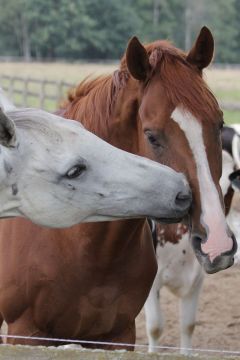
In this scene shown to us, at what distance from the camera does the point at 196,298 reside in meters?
4.74

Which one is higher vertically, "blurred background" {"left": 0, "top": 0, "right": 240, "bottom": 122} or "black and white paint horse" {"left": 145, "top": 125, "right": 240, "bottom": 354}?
"blurred background" {"left": 0, "top": 0, "right": 240, "bottom": 122}

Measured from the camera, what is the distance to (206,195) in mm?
2496

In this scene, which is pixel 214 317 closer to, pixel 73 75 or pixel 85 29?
pixel 73 75

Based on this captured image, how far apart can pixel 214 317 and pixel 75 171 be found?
3647 millimetres

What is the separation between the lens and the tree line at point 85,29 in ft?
146

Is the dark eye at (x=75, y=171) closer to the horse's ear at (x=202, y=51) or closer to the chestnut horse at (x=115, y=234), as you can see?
the chestnut horse at (x=115, y=234)

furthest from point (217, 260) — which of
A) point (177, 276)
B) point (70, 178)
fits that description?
point (177, 276)

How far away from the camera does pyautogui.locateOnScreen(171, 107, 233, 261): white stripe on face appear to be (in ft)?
8.05

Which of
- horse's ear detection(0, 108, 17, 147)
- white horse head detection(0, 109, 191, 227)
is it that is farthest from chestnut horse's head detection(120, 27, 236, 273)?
horse's ear detection(0, 108, 17, 147)

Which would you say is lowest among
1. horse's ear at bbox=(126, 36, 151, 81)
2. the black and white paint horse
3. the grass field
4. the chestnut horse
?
the grass field

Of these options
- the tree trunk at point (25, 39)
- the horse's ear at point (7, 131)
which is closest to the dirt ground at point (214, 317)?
the horse's ear at point (7, 131)

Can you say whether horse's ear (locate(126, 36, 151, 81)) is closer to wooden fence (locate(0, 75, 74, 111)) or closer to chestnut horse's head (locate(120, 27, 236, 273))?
chestnut horse's head (locate(120, 27, 236, 273))

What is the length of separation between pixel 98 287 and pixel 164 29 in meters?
49.8

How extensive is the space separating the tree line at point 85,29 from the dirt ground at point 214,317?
126 feet
